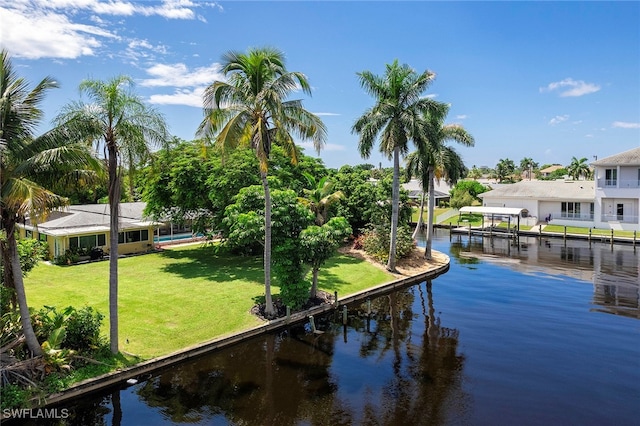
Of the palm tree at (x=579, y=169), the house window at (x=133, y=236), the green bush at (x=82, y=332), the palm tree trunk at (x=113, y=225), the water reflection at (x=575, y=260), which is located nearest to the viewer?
the palm tree trunk at (x=113, y=225)

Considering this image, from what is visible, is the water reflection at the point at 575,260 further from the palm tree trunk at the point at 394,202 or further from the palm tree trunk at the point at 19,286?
the palm tree trunk at the point at 19,286

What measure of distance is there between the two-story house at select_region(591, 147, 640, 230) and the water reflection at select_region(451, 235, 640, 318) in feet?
23.0

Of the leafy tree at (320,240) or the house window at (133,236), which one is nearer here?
the leafy tree at (320,240)

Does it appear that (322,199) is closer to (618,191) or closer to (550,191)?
(618,191)

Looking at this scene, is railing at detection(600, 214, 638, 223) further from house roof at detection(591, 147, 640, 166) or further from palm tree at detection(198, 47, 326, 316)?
palm tree at detection(198, 47, 326, 316)

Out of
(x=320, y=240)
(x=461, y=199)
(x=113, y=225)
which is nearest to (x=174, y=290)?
(x=320, y=240)

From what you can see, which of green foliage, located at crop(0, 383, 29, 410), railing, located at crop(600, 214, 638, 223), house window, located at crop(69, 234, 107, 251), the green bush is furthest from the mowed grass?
railing, located at crop(600, 214, 638, 223)

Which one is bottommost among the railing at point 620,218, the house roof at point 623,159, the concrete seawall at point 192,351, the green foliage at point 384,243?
the concrete seawall at point 192,351

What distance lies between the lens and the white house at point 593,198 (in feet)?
146

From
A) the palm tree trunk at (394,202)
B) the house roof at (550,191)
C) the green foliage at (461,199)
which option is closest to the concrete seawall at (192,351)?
the palm tree trunk at (394,202)

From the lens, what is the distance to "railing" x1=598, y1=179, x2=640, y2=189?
44.2 metres

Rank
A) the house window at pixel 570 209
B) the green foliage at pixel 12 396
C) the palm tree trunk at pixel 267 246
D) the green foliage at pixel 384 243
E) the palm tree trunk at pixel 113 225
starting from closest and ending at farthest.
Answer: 1. the green foliage at pixel 12 396
2. the palm tree trunk at pixel 113 225
3. the palm tree trunk at pixel 267 246
4. the green foliage at pixel 384 243
5. the house window at pixel 570 209

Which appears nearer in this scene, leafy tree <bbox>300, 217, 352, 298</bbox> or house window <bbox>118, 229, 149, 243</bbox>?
leafy tree <bbox>300, 217, 352, 298</bbox>

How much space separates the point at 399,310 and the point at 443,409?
30.4 ft
